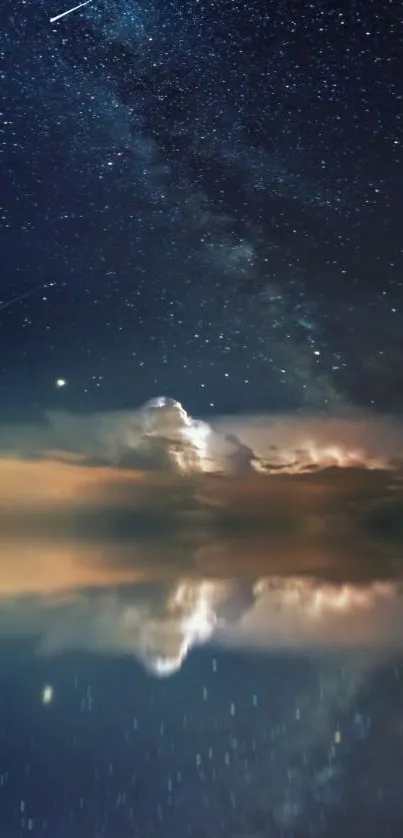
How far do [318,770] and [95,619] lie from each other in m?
3.30

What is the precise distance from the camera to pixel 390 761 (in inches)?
101

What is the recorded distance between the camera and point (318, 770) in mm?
2521

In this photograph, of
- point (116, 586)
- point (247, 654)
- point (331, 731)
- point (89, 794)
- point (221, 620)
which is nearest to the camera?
point (89, 794)

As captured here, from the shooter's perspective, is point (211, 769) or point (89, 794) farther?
point (211, 769)

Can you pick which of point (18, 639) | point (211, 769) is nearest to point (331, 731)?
point (211, 769)

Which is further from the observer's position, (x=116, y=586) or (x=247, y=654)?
(x=116, y=586)

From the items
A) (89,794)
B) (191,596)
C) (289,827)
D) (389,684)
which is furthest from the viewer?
(191,596)

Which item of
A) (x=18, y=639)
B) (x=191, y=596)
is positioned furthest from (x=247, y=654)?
(x=191, y=596)

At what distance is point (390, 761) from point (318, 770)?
0.24m

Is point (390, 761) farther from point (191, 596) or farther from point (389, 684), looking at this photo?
point (191, 596)

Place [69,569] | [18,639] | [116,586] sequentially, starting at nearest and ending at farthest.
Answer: [18,639] → [116,586] → [69,569]

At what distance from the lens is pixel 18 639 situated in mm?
4754

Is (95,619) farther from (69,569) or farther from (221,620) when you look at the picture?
(69,569)

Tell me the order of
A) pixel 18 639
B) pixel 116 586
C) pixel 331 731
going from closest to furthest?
1. pixel 331 731
2. pixel 18 639
3. pixel 116 586
